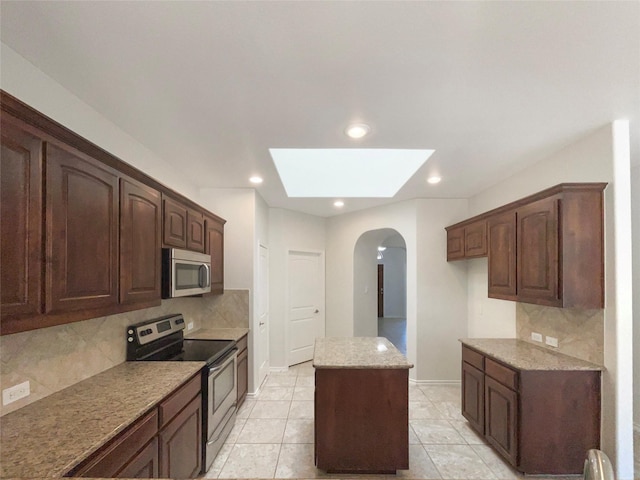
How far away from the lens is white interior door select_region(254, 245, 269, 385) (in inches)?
169

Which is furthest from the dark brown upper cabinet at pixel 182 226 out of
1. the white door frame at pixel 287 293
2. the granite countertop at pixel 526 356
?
the granite countertop at pixel 526 356

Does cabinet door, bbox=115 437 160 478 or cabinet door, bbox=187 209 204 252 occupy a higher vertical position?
cabinet door, bbox=187 209 204 252

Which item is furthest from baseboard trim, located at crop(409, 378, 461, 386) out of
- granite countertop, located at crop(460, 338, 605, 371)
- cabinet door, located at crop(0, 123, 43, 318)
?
cabinet door, located at crop(0, 123, 43, 318)

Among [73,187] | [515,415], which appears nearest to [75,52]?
[73,187]

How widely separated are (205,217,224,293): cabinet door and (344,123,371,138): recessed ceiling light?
6.01 ft

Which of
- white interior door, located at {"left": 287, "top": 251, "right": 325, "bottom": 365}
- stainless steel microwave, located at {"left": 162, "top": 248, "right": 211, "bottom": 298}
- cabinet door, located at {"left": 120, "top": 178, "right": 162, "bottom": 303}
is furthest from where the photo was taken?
white interior door, located at {"left": 287, "top": 251, "right": 325, "bottom": 365}

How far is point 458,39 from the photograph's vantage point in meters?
1.38

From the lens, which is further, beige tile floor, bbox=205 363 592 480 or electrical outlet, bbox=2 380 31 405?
beige tile floor, bbox=205 363 592 480

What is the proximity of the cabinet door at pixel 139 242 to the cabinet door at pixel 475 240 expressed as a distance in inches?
128

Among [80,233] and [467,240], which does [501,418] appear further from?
[80,233]

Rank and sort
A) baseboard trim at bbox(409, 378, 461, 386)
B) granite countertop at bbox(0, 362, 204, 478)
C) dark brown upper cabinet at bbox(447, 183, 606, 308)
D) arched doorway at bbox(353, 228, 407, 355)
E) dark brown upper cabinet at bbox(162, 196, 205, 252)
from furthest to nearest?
1. arched doorway at bbox(353, 228, 407, 355)
2. baseboard trim at bbox(409, 378, 461, 386)
3. dark brown upper cabinet at bbox(162, 196, 205, 252)
4. dark brown upper cabinet at bbox(447, 183, 606, 308)
5. granite countertop at bbox(0, 362, 204, 478)

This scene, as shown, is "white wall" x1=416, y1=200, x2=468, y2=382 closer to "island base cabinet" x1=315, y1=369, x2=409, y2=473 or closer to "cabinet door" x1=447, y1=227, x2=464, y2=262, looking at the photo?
"cabinet door" x1=447, y1=227, x2=464, y2=262

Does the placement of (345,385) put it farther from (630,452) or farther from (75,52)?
(75,52)

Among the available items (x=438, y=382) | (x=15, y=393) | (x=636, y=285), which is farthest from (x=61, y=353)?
(x=636, y=285)
